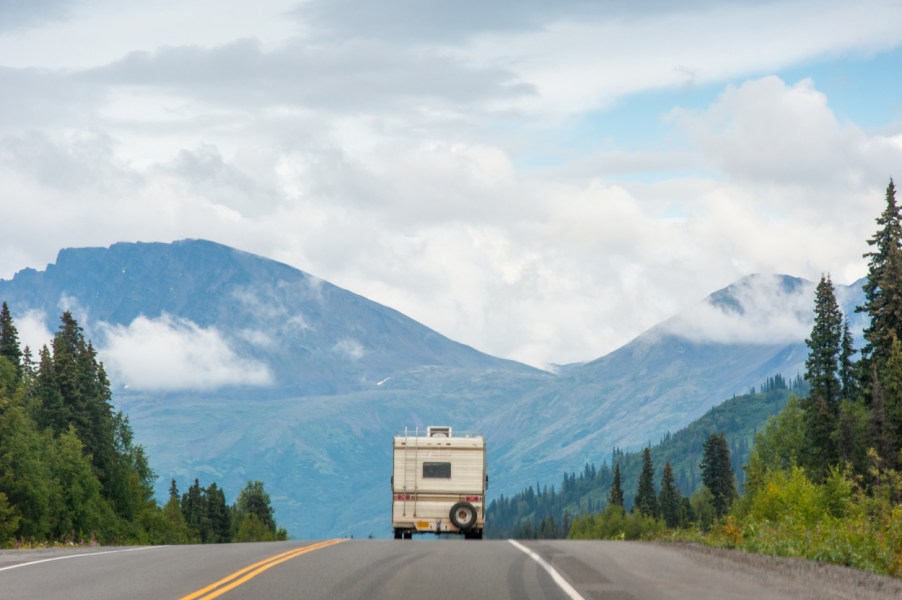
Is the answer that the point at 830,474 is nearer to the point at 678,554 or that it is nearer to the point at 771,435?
the point at 771,435

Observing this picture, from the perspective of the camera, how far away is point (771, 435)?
118 metres

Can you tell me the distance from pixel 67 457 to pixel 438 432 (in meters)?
49.1

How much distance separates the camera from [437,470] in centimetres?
3925

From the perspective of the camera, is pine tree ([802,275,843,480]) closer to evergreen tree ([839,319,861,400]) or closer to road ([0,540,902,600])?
evergreen tree ([839,319,861,400])

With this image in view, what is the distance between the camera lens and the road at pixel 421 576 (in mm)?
15742

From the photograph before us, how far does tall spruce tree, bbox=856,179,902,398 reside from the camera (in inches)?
2721

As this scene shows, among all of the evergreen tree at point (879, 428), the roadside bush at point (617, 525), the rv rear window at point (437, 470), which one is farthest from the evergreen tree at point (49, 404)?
the roadside bush at point (617, 525)

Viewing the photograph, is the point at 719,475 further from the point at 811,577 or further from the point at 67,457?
the point at 811,577

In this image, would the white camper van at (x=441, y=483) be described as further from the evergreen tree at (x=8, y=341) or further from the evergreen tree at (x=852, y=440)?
the evergreen tree at (x=8, y=341)

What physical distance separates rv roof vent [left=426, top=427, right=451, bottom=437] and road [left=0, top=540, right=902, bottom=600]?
16624 mm

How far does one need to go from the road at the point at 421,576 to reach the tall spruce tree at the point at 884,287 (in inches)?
1984

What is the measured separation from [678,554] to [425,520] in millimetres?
16530

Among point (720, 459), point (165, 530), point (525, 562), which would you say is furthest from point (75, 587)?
point (720, 459)

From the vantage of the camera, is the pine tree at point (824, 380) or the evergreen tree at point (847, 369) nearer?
the pine tree at point (824, 380)
